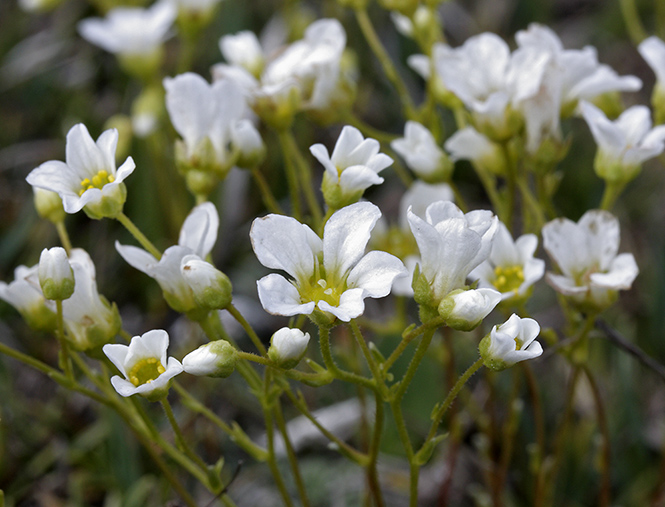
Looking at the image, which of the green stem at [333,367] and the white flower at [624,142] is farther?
the white flower at [624,142]

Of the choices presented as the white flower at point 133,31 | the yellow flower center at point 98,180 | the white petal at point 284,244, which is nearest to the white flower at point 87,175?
the yellow flower center at point 98,180

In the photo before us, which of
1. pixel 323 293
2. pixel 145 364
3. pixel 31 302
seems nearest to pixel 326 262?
pixel 323 293

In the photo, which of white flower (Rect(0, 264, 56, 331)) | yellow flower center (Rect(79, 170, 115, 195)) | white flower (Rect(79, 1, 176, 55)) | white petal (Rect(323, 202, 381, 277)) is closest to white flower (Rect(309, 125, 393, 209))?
white petal (Rect(323, 202, 381, 277))

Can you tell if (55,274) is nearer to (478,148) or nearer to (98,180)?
(98,180)

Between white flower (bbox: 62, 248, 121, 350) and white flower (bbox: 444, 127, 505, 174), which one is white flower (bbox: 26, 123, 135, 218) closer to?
white flower (bbox: 62, 248, 121, 350)

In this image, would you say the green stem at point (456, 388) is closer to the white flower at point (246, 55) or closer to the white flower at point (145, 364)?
the white flower at point (145, 364)
